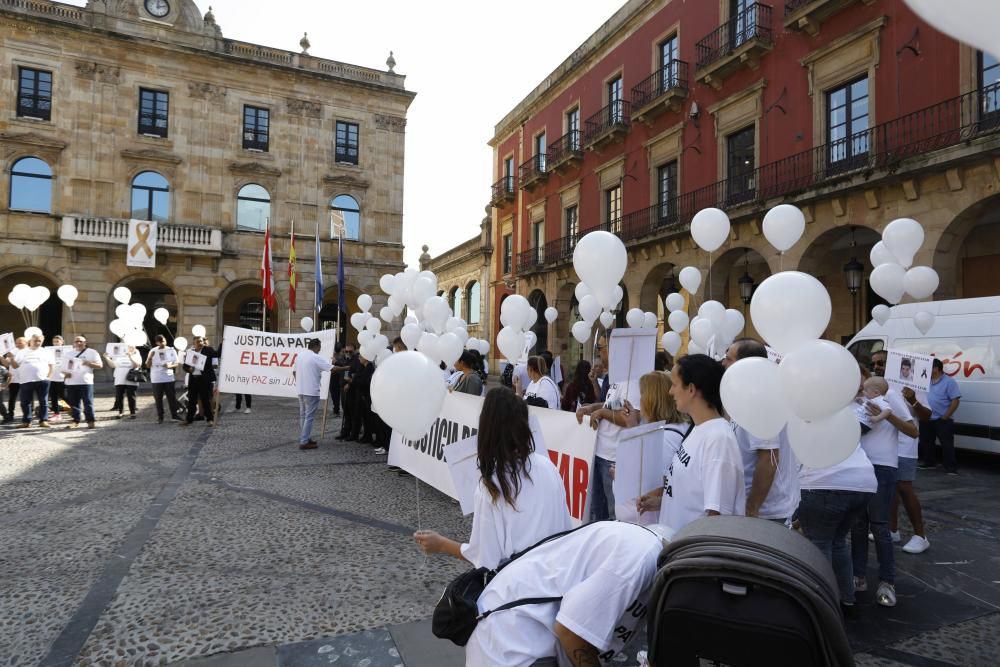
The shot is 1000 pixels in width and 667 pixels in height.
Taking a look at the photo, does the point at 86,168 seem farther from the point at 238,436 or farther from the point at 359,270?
the point at 238,436

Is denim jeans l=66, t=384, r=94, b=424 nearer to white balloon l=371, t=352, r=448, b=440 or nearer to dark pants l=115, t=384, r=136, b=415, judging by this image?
dark pants l=115, t=384, r=136, b=415

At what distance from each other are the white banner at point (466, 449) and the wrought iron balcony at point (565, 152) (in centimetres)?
1716

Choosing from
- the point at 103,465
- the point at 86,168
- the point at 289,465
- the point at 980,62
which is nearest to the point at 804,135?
the point at 980,62

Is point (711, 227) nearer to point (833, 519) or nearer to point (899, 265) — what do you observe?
point (899, 265)

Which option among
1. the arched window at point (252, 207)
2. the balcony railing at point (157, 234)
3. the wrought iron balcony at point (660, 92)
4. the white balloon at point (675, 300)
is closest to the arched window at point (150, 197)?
the balcony railing at point (157, 234)

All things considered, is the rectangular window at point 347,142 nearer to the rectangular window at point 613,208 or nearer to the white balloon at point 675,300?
the rectangular window at point 613,208

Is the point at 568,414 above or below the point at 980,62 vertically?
below

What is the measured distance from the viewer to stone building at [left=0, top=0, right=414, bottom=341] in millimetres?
21422

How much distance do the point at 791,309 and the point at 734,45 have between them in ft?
49.9

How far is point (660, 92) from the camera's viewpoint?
17812 millimetres

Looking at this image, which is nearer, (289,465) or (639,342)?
(639,342)

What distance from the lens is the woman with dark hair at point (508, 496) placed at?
208 cm

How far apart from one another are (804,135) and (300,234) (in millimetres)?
19304

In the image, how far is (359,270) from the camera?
2597cm
